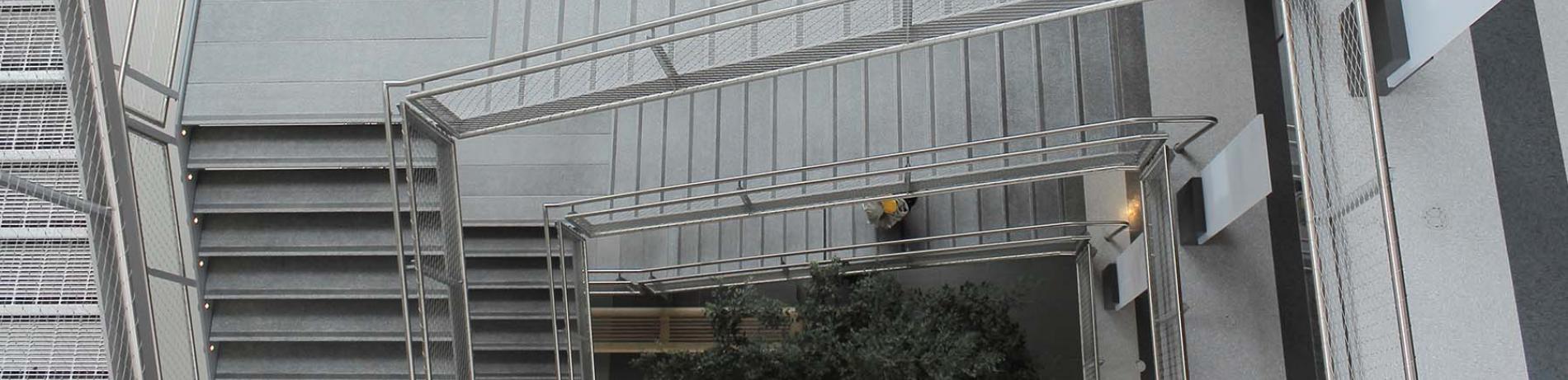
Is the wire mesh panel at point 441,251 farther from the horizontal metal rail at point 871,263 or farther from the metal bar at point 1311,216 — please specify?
the metal bar at point 1311,216

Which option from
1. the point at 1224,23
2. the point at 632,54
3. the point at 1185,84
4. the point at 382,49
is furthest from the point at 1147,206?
the point at 382,49

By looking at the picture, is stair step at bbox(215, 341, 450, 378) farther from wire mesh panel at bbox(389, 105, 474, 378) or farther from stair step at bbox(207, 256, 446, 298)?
wire mesh panel at bbox(389, 105, 474, 378)

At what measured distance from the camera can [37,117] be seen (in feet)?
13.1

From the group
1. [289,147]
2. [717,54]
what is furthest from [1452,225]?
[289,147]

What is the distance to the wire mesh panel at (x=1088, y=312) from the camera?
28.8ft

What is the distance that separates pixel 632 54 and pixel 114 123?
359 centimetres

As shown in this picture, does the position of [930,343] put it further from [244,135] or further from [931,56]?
[244,135]

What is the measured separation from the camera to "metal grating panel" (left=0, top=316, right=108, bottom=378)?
153 inches

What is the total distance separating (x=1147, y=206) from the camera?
274 inches

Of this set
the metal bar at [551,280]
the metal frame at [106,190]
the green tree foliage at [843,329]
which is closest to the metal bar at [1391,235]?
the metal frame at [106,190]

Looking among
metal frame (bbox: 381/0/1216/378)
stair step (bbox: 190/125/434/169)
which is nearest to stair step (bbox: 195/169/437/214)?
stair step (bbox: 190/125/434/169)

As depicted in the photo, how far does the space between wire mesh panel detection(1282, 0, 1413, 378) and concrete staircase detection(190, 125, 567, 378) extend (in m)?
5.33

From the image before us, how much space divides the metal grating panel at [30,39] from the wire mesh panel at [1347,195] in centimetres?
468

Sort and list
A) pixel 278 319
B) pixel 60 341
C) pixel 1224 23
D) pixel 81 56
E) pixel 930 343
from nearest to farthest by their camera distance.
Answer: pixel 81 56 < pixel 60 341 < pixel 1224 23 < pixel 278 319 < pixel 930 343
